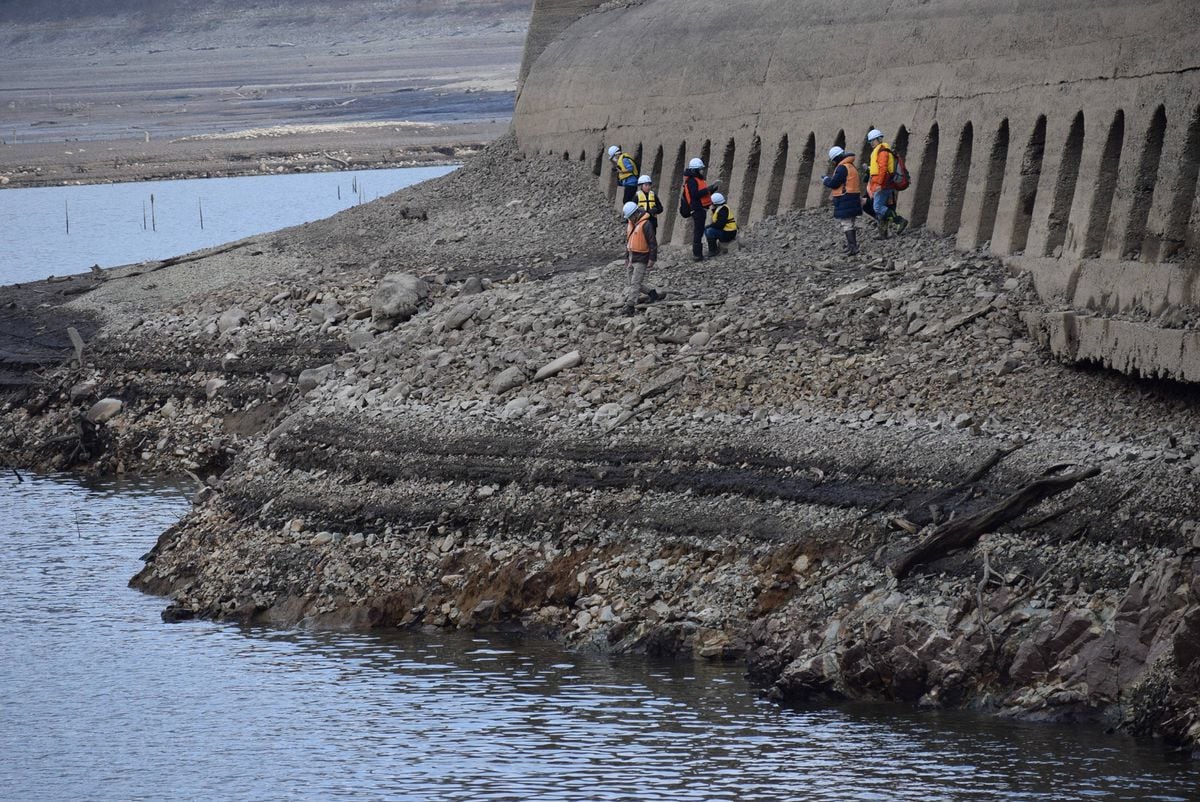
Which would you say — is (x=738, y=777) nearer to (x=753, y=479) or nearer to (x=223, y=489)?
(x=753, y=479)

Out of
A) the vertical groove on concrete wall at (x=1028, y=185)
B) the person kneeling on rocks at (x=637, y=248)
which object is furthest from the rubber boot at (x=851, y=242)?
the vertical groove on concrete wall at (x=1028, y=185)

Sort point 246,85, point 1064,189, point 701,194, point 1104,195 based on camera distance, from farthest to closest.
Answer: point 246,85 < point 701,194 < point 1064,189 < point 1104,195

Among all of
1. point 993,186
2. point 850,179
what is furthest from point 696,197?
point 993,186

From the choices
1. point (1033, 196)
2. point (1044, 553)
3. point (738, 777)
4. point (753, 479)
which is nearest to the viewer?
point (738, 777)

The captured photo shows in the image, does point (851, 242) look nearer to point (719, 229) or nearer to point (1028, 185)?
point (719, 229)

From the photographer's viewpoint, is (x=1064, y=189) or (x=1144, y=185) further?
(x=1064, y=189)

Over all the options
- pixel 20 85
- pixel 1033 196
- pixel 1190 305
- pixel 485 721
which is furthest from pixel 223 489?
pixel 20 85

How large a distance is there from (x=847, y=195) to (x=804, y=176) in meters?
3.66

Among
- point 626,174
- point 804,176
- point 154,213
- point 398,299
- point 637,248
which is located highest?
point 804,176

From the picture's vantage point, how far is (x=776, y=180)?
98.1 feet

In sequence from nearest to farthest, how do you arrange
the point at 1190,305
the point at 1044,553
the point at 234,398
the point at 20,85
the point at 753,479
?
the point at 1044,553 < the point at 1190,305 < the point at 753,479 < the point at 234,398 < the point at 20,85

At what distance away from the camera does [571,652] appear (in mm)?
19578

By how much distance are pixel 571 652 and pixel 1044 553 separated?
492 cm

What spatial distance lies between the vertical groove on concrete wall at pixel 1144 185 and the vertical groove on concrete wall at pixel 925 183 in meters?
5.26
